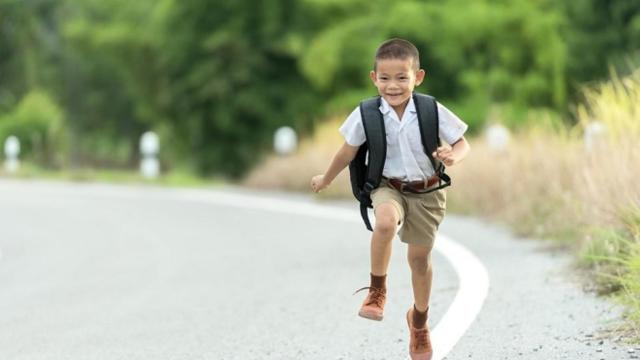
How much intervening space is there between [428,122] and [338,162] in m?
0.47

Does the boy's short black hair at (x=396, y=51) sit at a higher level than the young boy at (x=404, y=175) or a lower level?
higher

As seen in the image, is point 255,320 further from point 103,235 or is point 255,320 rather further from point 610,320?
point 103,235

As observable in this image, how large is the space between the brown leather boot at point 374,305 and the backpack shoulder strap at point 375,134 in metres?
0.54

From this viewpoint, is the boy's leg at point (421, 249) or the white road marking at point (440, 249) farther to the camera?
the white road marking at point (440, 249)

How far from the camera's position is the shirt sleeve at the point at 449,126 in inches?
216

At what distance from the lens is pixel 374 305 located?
5555mm

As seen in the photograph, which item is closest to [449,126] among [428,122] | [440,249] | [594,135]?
[428,122]

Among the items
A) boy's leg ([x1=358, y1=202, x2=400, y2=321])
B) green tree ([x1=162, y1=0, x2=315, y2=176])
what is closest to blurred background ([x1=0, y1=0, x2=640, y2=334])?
green tree ([x1=162, y1=0, x2=315, y2=176])

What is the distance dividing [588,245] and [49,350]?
14.0 feet

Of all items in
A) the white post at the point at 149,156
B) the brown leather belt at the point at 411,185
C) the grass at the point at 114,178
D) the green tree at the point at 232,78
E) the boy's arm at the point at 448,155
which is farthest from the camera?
the green tree at the point at 232,78

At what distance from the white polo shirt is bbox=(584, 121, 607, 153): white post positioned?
21.2 feet

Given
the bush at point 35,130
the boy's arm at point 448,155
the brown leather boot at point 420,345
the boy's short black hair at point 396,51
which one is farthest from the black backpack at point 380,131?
the bush at point 35,130

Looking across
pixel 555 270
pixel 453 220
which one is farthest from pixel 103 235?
pixel 555 270

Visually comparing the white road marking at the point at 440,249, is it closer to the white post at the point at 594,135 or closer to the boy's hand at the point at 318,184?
the boy's hand at the point at 318,184
